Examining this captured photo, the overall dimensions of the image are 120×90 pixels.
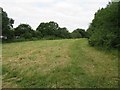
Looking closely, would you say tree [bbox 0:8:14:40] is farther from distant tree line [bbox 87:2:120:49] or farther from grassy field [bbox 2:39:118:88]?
distant tree line [bbox 87:2:120:49]

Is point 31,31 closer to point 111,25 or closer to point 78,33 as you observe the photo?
point 78,33

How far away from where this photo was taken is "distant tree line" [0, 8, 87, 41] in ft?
183

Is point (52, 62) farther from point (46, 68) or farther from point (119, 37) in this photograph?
point (119, 37)

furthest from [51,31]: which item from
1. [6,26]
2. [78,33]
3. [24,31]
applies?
[6,26]

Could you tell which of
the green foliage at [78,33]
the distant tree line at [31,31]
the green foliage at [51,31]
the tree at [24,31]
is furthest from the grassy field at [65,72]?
the green foliage at [78,33]

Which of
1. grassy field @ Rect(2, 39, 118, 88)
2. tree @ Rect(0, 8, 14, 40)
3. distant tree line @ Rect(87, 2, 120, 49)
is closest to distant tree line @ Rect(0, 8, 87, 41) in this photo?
tree @ Rect(0, 8, 14, 40)

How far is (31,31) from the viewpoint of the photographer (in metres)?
67.5

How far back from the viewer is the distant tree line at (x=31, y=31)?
5584 centimetres

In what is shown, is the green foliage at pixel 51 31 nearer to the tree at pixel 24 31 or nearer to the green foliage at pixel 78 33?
the green foliage at pixel 78 33

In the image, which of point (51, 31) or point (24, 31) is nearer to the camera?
point (24, 31)

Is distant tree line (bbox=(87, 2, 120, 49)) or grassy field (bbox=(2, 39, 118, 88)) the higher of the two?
distant tree line (bbox=(87, 2, 120, 49))

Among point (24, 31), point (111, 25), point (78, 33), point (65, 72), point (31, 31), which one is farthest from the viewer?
point (78, 33)

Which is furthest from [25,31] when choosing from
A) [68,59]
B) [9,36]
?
[68,59]

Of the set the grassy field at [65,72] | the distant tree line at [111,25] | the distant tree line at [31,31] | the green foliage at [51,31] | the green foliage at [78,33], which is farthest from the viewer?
the green foliage at [78,33]
